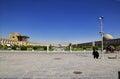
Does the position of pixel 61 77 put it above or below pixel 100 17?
below

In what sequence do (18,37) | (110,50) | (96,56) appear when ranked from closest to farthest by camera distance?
(96,56) < (110,50) < (18,37)

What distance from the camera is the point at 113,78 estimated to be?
9.48m

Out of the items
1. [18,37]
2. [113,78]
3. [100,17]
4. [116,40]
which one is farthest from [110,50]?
[18,37]

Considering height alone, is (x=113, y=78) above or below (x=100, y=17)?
below

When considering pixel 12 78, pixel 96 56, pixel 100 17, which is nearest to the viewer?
pixel 12 78

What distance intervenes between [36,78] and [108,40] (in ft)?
316

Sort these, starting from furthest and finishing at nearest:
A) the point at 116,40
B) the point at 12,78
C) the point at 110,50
Answer: the point at 116,40 < the point at 110,50 < the point at 12,78

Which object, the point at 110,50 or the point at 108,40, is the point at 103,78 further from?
the point at 108,40

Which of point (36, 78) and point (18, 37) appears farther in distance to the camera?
point (18, 37)

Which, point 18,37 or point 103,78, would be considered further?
point 18,37

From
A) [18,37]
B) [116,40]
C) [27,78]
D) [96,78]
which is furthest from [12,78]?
[18,37]

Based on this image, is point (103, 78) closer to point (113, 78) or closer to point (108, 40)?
point (113, 78)

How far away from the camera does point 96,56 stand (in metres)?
24.9

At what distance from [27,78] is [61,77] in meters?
1.90
